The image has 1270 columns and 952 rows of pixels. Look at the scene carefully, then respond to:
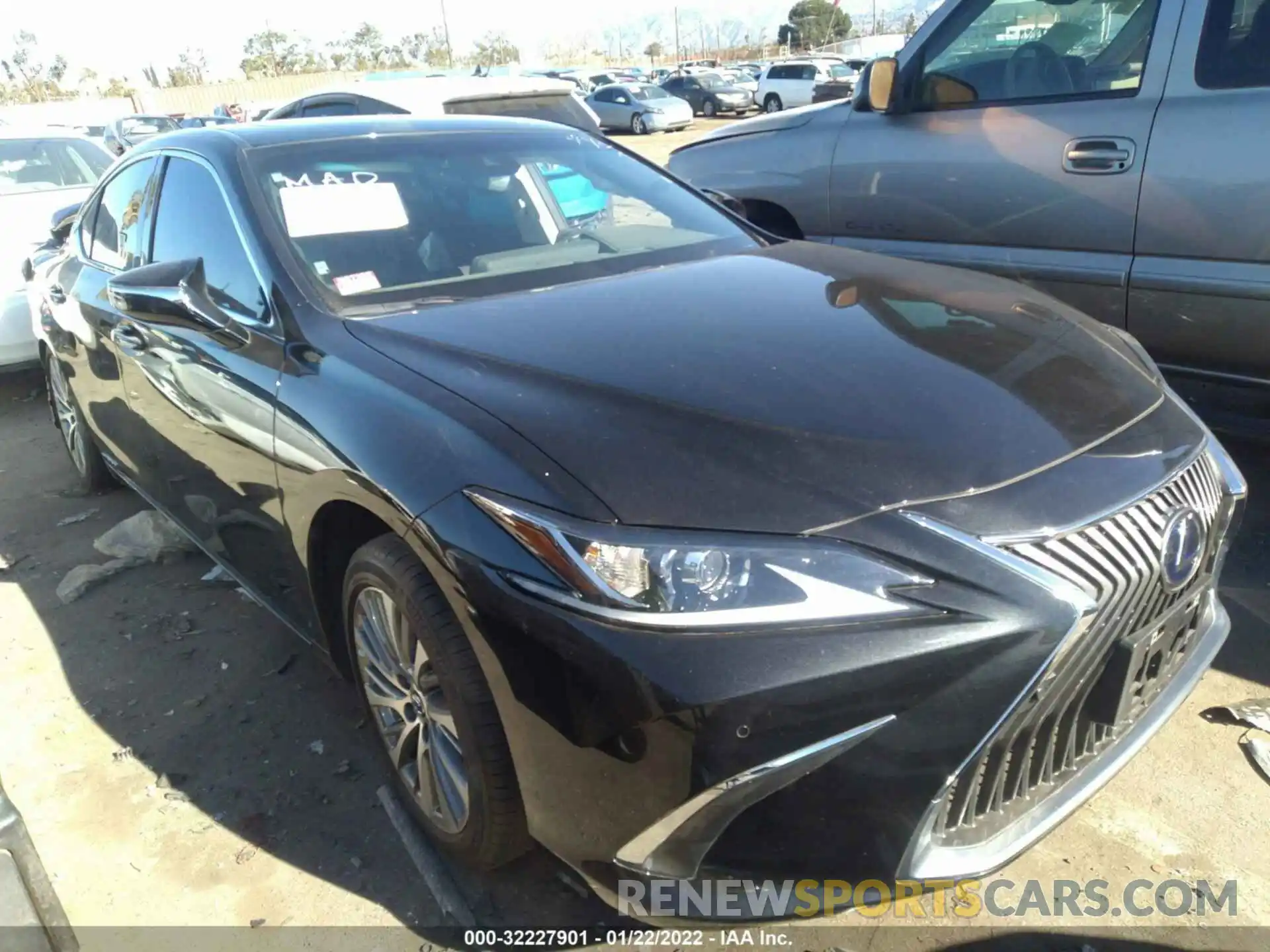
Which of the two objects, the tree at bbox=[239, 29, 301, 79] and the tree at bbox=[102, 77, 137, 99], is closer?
the tree at bbox=[102, 77, 137, 99]

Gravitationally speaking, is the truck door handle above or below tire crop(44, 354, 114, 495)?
above

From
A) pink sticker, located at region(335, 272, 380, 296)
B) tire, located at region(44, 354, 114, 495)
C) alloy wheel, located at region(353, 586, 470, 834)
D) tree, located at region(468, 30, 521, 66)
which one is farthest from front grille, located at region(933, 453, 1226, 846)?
tree, located at region(468, 30, 521, 66)

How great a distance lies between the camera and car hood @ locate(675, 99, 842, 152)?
4.61 m

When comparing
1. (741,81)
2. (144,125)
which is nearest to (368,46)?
(741,81)

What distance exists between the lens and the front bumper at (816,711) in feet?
5.29

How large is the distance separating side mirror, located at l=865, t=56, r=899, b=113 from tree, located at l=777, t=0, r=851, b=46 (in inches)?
2536

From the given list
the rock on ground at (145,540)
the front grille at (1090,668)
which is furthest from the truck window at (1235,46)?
the rock on ground at (145,540)

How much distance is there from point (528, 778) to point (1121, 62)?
10.9ft

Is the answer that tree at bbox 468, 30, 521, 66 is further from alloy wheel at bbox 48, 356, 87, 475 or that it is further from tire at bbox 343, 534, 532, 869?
tire at bbox 343, 534, 532, 869

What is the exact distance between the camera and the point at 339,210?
2.82 meters

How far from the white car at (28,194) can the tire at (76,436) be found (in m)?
1.12

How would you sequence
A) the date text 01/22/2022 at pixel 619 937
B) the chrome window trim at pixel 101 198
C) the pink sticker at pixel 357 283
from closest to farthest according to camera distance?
the date text 01/22/2022 at pixel 619 937, the pink sticker at pixel 357 283, the chrome window trim at pixel 101 198

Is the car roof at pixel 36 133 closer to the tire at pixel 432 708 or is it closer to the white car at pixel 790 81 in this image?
the tire at pixel 432 708

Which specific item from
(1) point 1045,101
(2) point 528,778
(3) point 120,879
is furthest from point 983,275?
(3) point 120,879
